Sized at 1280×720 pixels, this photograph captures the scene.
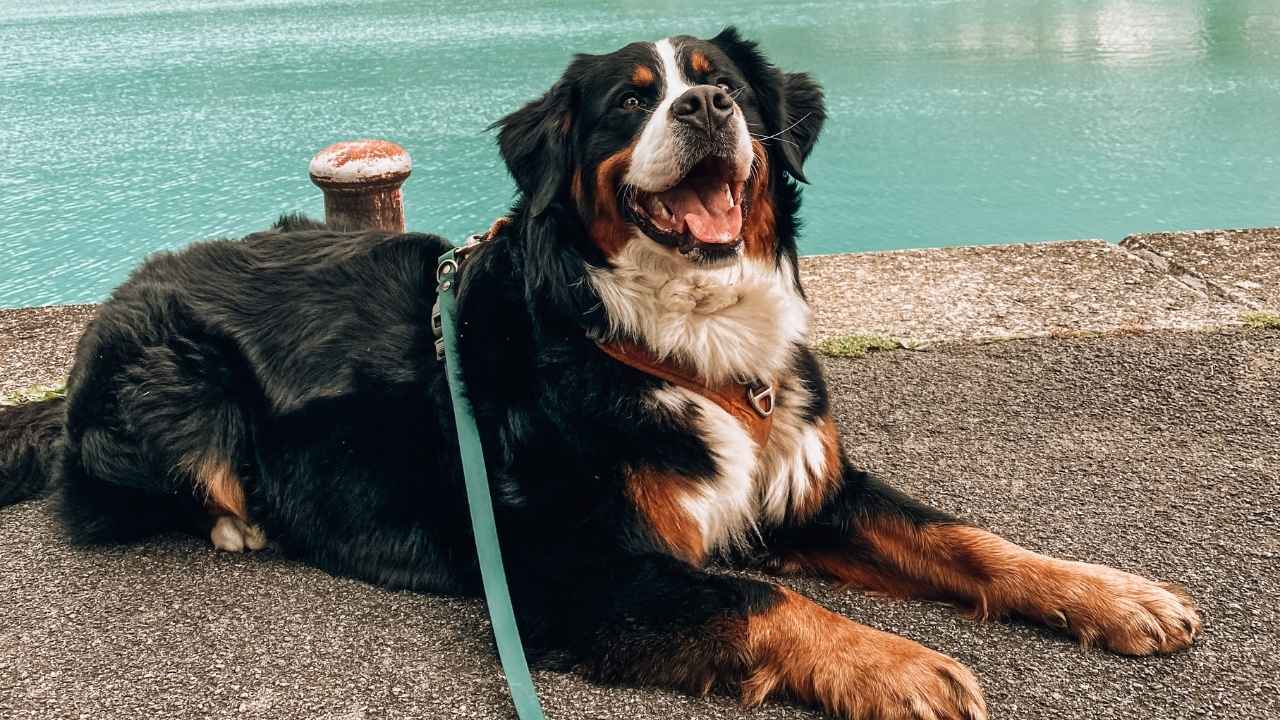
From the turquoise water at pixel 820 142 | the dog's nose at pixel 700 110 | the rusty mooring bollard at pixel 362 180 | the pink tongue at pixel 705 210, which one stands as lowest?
the turquoise water at pixel 820 142

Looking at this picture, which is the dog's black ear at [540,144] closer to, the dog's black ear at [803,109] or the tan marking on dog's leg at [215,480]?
the dog's black ear at [803,109]

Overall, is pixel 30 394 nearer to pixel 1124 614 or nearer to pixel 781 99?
pixel 781 99

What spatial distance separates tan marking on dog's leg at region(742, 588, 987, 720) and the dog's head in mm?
927

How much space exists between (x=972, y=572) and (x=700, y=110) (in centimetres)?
142

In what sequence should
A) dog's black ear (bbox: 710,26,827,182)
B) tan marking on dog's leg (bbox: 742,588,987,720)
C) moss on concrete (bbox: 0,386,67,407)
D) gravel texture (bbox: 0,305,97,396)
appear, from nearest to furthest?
tan marking on dog's leg (bbox: 742,588,987,720)
dog's black ear (bbox: 710,26,827,182)
moss on concrete (bbox: 0,386,67,407)
gravel texture (bbox: 0,305,97,396)

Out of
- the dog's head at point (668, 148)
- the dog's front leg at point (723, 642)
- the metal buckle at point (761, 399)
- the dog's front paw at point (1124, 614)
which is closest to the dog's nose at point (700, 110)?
the dog's head at point (668, 148)

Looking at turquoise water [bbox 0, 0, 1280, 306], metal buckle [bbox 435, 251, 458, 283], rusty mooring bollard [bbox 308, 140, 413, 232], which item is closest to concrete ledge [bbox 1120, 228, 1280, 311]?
metal buckle [bbox 435, 251, 458, 283]

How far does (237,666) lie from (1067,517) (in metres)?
2.47

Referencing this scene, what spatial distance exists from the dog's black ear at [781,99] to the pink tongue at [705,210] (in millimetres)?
308

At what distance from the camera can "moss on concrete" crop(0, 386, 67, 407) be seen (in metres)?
4.39

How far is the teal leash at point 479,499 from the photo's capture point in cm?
236

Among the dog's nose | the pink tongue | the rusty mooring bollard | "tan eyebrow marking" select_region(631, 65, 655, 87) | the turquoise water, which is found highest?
"tan eyebrow marking" select_region(631, 65, 655, 87)

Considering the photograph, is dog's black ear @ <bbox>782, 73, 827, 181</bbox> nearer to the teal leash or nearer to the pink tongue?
the pink tongue

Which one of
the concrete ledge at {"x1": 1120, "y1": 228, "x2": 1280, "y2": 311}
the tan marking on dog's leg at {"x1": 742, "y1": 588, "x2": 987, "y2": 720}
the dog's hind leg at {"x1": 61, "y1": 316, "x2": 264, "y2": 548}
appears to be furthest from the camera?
the concrete ledge at {"x1": 1120, "y1": 228, "x2": 1280, "y2": 311}
